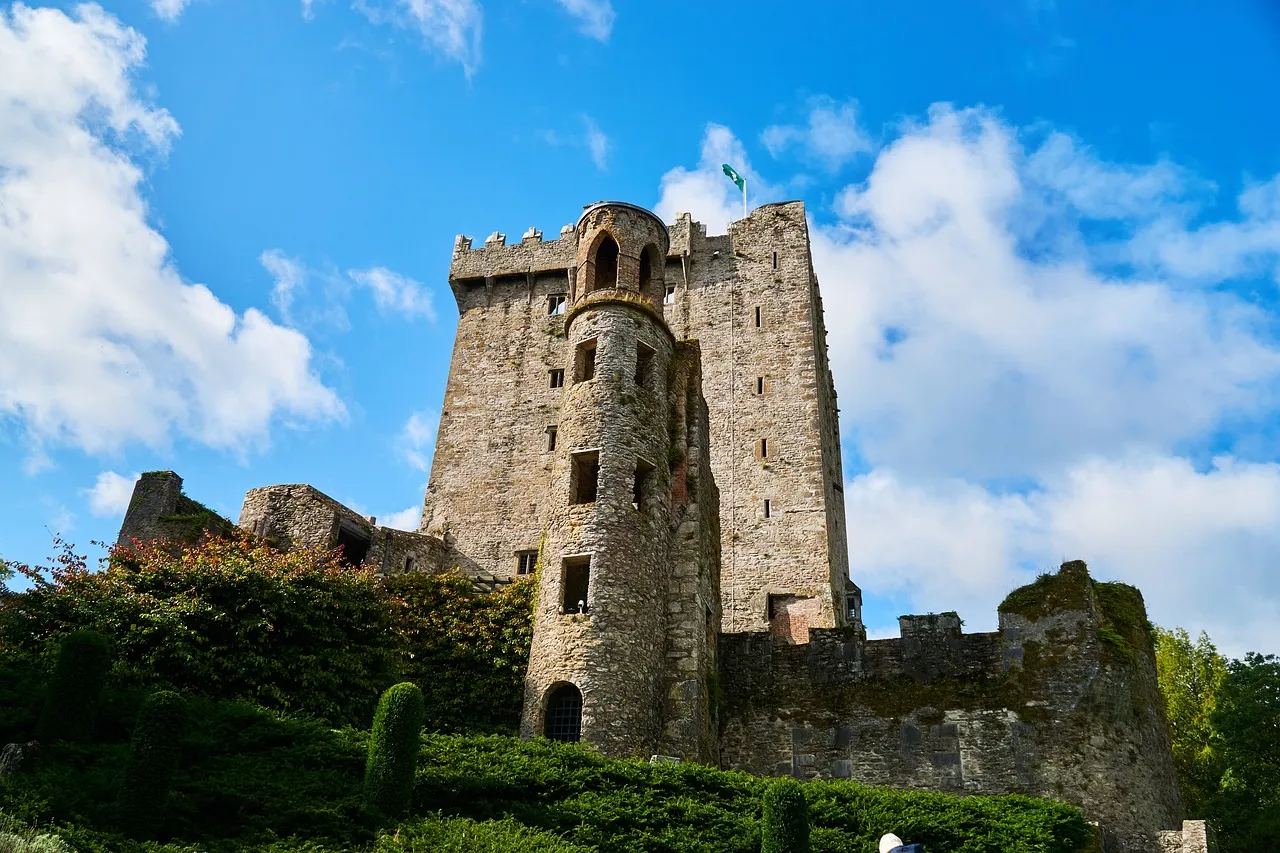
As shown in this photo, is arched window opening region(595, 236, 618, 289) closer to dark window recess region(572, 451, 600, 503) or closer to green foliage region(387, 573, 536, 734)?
dark window recess region(572, 451, 600, 503)

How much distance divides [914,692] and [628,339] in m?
10.5

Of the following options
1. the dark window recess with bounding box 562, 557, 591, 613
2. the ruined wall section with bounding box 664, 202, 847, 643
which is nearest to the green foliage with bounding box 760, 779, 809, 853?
the dark window recess with bounding box 562, 557, 591, 613

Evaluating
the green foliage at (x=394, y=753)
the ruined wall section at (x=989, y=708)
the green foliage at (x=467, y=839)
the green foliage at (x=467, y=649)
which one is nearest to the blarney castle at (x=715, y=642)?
the ruined wall section at (x=989, y=708)

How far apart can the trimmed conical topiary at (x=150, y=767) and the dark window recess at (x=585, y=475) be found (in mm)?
10740

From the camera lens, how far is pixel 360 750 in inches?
692

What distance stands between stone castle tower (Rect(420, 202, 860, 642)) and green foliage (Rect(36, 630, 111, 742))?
54.0ft

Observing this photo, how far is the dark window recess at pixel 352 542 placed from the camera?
107 ft

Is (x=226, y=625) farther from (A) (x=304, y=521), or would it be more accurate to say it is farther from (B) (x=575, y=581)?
(A) (x=304, y=521)

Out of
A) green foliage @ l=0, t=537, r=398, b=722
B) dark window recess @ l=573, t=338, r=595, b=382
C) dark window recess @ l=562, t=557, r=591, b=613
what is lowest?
green foliage @ l=0, t=537, r=398, b=722

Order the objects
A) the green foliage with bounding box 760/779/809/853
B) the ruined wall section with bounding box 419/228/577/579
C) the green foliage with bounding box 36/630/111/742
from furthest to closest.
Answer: the ruined wall section with bounding box 419/228/577/579 → the green foliage with bounding box 36/630/111/742 → the green foliage with bounding box 760/779/809/853

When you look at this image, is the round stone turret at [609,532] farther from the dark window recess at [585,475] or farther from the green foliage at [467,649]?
the green foliage at [467,649]

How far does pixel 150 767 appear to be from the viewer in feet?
47.4

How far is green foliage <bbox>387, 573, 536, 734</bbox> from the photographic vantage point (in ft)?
75.2

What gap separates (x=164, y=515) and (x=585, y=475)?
502 inches
